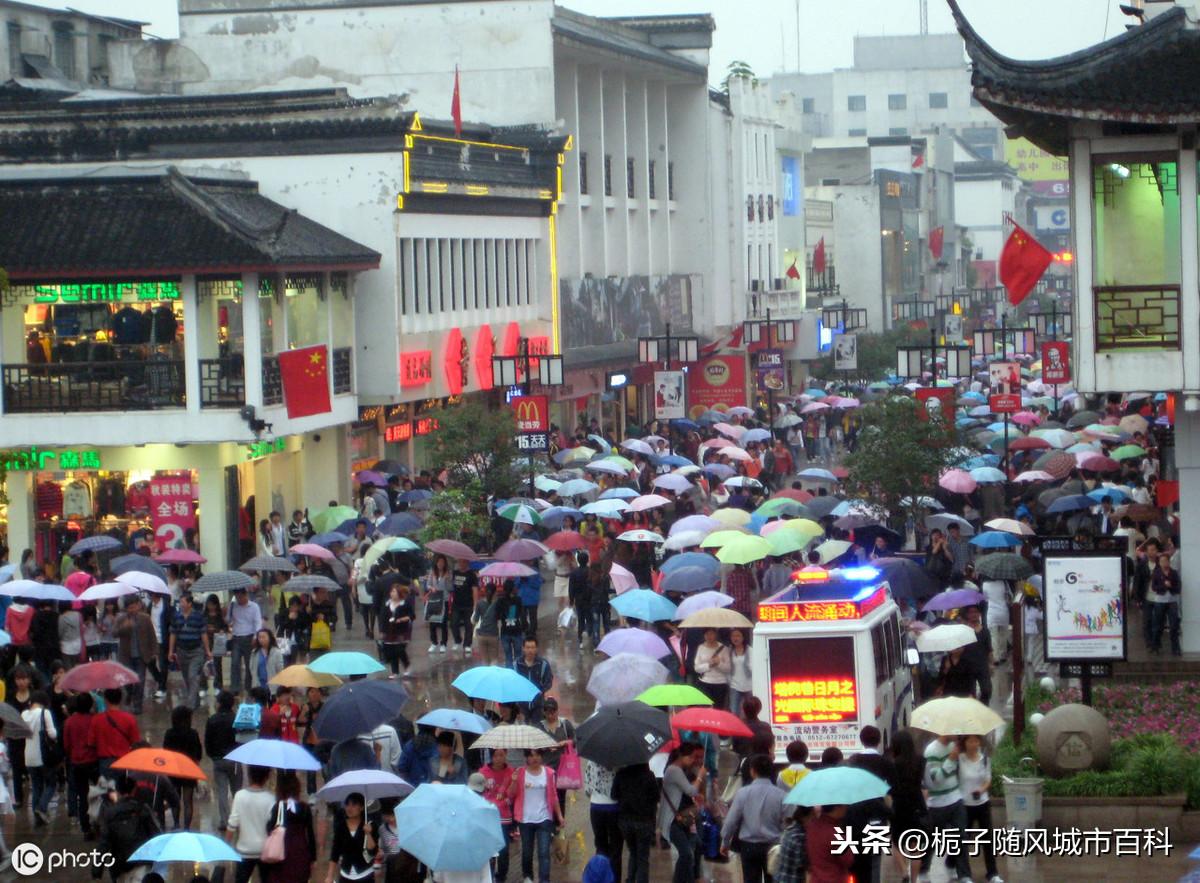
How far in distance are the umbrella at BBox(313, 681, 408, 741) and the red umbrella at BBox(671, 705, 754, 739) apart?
2297 millimetres

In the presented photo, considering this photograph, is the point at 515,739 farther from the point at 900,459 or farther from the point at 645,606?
the point at 900,459

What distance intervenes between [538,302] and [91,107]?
13.1 meters

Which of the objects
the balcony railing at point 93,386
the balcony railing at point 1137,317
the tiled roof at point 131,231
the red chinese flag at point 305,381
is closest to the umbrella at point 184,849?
the balcony railing at point 1137,317

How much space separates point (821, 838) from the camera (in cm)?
1309

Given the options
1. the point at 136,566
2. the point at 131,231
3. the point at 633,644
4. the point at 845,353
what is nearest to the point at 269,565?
the point at 136,566

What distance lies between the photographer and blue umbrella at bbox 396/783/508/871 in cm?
1305

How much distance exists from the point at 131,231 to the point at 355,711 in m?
20.5

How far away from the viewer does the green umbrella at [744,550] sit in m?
25.1

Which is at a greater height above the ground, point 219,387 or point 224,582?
point 219,387

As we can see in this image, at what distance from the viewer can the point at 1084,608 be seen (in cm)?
1855

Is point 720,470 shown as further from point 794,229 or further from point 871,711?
point 794,229

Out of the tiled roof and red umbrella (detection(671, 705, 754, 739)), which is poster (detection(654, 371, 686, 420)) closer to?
the tiled roof

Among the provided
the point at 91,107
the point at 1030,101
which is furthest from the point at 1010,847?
the point at 91,107

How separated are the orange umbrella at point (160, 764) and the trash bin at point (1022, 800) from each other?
6553mm
